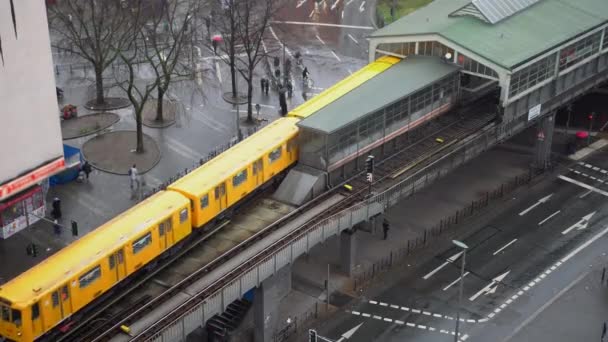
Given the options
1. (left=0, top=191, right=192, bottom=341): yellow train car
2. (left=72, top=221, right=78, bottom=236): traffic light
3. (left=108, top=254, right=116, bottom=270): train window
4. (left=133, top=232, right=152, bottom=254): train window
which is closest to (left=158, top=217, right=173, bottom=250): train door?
(left=0, top=191, right=192, bottom=341): yellow train car

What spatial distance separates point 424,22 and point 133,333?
38300 mm

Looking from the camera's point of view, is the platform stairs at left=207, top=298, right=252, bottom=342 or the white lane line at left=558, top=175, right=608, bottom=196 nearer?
the platform stairs at left=207, top=298, right=252, bottom=342

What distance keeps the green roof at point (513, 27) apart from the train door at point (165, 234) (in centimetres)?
2708

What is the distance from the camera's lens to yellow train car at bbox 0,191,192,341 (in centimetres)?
4522

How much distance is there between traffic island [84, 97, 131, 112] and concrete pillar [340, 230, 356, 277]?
113ft

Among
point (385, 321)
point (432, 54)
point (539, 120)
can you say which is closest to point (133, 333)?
point (385, 321)

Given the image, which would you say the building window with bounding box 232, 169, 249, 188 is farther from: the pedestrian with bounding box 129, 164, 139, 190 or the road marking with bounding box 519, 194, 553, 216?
the road marking with bounding box 519, 194, 553, 216

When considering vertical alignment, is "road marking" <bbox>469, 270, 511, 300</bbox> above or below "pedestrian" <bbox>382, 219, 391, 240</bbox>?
below

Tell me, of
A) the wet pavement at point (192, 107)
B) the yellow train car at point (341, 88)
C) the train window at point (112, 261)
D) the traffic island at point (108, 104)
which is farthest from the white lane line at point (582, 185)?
the train window at point (112, 261)

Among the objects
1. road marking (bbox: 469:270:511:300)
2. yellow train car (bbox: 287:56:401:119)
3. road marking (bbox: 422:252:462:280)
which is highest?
yellow train car (bbox: 287:56:401:119)

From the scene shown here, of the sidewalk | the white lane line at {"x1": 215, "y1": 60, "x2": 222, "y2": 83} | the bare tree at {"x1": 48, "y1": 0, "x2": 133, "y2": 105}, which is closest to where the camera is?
the sidewalk

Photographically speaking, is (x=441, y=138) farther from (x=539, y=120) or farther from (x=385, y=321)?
(x=385, y=321)

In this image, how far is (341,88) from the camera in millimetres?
66812

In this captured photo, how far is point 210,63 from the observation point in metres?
100
